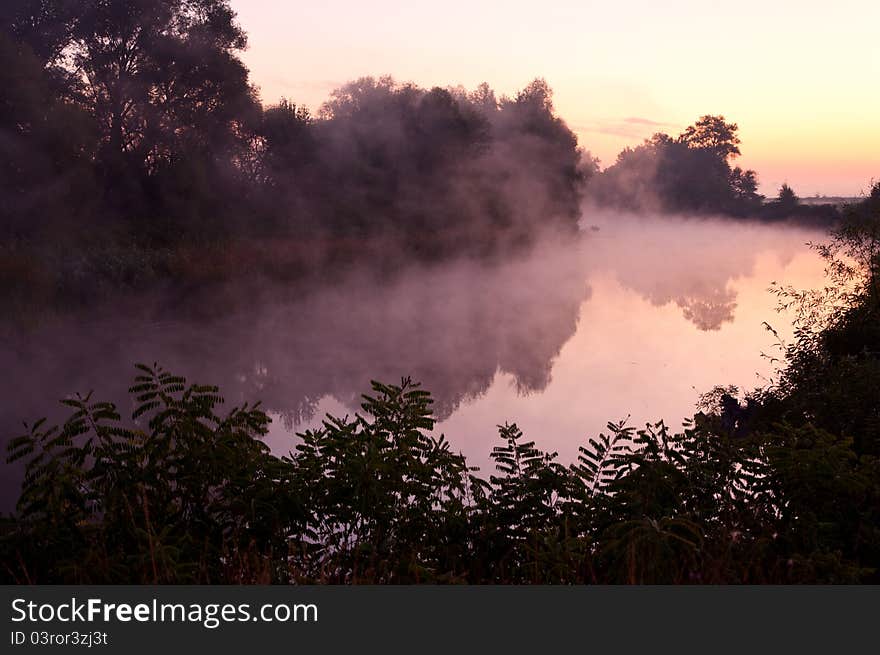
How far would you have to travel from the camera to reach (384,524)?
6.19 metres

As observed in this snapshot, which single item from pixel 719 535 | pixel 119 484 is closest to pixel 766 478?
pixel 719 535

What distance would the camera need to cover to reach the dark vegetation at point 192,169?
89.3 ft

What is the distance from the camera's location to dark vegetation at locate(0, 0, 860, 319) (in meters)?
27.2

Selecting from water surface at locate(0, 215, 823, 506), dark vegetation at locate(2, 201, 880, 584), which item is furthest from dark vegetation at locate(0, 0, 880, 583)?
water surface at locate(0, 215, 823, 506)

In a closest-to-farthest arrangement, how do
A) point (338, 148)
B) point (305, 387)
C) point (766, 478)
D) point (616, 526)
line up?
point (616, 526) → point (766, 478) → point (305, 387) → point (338, 148)

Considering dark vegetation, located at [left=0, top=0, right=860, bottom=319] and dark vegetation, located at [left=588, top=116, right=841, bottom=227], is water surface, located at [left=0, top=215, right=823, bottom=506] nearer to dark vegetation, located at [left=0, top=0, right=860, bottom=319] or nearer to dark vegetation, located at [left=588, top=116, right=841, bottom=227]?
dark vegetation, located at [left=0, top=0, right=860, bottom=319]

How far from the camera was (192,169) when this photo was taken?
3378 cm

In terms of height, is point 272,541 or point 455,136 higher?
point 455,136

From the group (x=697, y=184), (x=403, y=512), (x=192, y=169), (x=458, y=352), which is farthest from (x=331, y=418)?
(x=697, y=184)

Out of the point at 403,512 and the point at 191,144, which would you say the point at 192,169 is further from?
the point at 403,512

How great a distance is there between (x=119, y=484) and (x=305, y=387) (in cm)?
1368

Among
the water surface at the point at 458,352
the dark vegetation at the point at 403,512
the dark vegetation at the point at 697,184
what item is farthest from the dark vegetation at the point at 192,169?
the dark vegetation at the point at 697,184

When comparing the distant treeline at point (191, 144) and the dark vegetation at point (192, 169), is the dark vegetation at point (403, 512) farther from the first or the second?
the distant treeline at point (191, 144)
